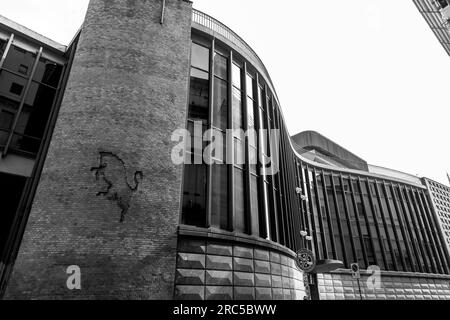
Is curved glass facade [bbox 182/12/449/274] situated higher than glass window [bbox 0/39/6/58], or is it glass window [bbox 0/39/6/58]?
glass window [bbox 0/39/6/58]

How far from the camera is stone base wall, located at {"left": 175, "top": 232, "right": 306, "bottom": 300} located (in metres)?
10.0

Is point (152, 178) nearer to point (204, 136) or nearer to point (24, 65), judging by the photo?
point (204, 136)

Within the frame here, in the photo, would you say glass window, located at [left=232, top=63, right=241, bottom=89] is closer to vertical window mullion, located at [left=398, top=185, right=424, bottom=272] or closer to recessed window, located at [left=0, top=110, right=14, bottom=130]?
recessed window, located at [left=0, top=110, right=14, bottom=130]

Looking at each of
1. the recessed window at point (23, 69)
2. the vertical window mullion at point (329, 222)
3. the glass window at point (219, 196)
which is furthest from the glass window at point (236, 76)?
the vertical window mullion at point (329, 222)

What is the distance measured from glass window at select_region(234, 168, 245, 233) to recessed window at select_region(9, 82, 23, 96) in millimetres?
12074

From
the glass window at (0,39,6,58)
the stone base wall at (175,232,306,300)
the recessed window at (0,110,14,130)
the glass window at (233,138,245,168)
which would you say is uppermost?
the glass window at (0,39,6,58)

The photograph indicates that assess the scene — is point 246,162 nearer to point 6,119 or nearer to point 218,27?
point 218,27

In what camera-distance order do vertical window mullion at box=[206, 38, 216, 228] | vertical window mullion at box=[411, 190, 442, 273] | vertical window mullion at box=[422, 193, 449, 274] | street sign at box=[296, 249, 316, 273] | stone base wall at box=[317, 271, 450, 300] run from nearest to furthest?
street sign at box=[296, 249, 316, 273], vertical window mullion at box=[206, 38, 216, 228], stone base wall at box=[317, 271, 450, 300], vertical window mullion at box=[411, 190, 442, 273], vertical window mullion at box=[422, 193, 449, 274]

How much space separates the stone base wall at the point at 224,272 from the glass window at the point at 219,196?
1036 millimetres

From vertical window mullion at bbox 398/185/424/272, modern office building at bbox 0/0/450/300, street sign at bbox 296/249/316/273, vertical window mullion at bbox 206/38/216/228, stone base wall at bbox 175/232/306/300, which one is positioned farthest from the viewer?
vertical window mullion at bbox 398/185/424/272

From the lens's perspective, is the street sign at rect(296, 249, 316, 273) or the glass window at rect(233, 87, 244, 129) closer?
the street sign at rect(296, 249, 316, 273)

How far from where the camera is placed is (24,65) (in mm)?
14219

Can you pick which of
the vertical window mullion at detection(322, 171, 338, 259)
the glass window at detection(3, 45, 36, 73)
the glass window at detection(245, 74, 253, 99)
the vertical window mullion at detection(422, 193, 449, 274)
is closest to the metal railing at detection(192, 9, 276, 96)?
the glass window at detection(245, 74, 253, 99)

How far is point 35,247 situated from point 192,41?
1255cm
